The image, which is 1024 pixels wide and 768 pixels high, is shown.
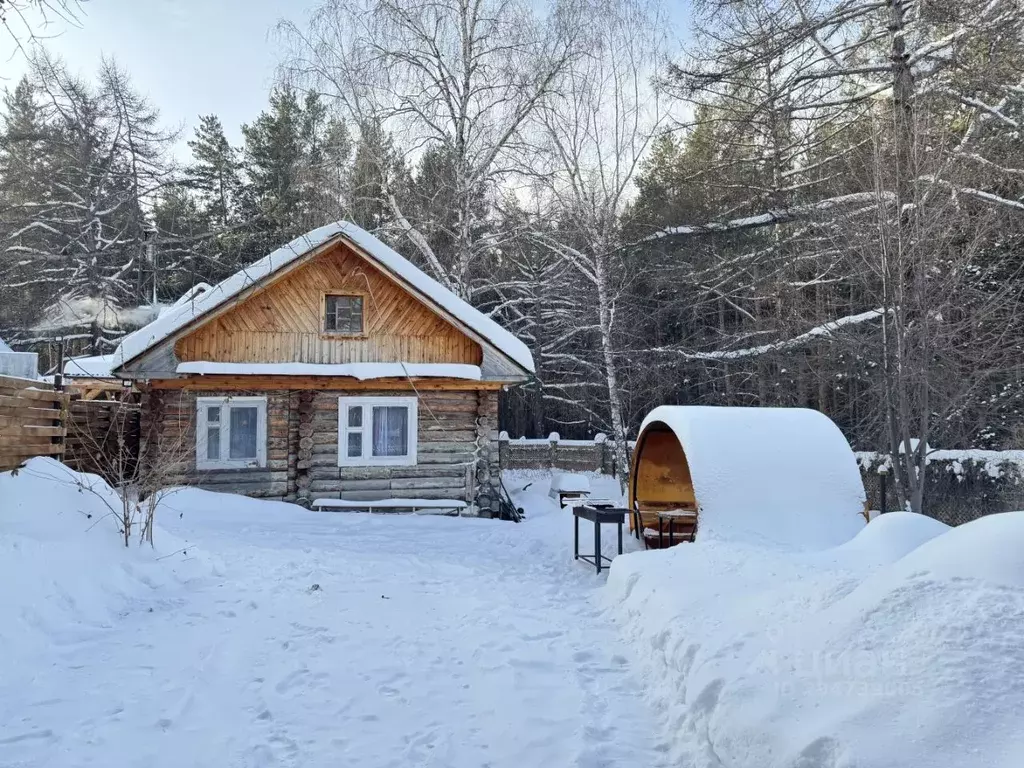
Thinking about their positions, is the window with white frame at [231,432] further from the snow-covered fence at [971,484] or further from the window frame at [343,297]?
the snow-covered fence at [971,484]

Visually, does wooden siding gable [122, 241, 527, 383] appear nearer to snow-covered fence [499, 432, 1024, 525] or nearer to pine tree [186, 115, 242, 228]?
snow-covered fence [499, 432, 1024, 525]

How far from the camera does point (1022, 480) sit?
42.2 feet

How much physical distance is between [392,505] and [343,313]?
4.22 meters

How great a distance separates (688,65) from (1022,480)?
31.8 feet

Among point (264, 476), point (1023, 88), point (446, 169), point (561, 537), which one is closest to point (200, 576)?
point (561, 537)

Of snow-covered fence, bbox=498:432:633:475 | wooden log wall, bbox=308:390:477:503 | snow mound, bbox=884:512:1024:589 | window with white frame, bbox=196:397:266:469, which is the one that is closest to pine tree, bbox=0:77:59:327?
window with white frame, bbox=196:397:266:469

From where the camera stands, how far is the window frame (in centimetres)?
1476

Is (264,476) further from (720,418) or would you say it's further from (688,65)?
(688,65)

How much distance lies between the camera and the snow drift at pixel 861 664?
2.93 m

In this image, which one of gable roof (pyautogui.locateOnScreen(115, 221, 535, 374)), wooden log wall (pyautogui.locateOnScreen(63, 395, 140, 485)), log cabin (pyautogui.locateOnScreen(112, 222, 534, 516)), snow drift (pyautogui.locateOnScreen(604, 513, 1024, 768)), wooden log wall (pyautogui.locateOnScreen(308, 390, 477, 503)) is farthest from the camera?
wooden log wall (pyautogui.locateOnScreen(63, 395, 140, 485))

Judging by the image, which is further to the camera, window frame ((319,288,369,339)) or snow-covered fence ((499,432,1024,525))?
window frame ((319,288,369,339))

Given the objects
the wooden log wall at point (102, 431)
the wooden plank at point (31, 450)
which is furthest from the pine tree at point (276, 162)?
the wooden plank at point (31, 450)

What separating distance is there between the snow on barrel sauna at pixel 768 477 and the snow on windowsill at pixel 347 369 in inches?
223

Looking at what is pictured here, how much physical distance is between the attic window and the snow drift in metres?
10.9
